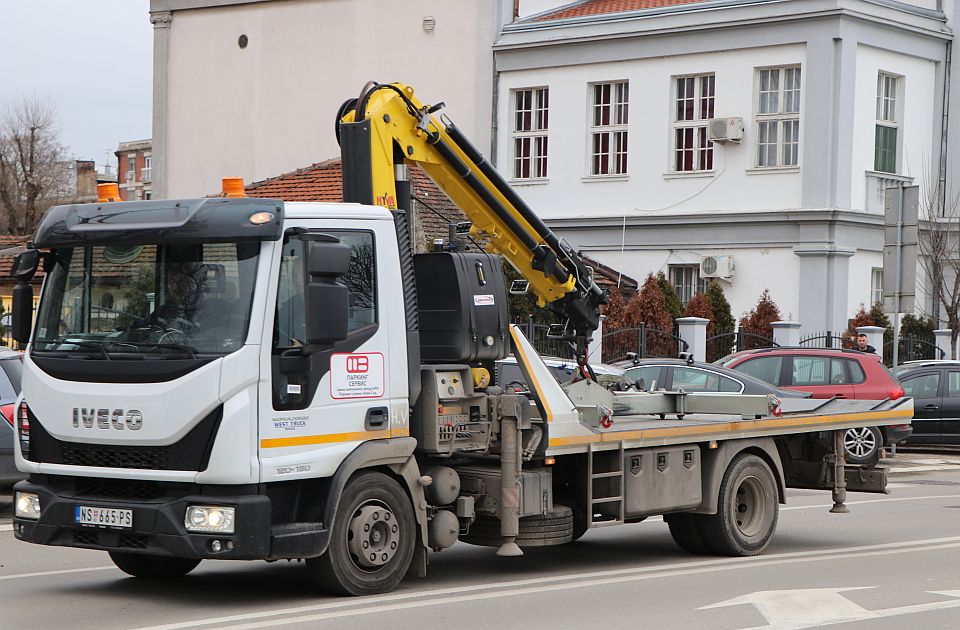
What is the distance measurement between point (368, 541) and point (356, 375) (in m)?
1.07

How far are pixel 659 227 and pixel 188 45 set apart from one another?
16.3 meters

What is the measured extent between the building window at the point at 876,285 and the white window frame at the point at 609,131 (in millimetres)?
5900

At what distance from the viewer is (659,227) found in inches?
1330

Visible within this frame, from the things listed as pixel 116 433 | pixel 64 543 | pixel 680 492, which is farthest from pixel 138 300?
pixel 680 492

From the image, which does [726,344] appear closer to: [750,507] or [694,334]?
[694,334]

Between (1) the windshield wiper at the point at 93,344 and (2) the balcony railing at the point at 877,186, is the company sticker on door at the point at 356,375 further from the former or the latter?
(2) the balcony railing at the point at 877,186

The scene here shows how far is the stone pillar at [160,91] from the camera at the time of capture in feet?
142

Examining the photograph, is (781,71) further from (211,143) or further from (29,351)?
(29,351)

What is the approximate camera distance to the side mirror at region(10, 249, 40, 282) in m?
9.87

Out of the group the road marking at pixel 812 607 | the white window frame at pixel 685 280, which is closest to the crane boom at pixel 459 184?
the road marking at pixel 812 607

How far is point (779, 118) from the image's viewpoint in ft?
106

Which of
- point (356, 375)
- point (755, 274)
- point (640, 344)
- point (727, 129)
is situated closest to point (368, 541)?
point (356, 375)

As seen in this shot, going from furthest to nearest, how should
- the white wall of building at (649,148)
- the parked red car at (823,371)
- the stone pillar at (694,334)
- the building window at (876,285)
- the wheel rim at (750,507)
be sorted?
the building window at (876,285), the white wall of building at (649,148), the stone pillar at (694,334), the parked red car at (823,371), the wheel rim at (750,507)

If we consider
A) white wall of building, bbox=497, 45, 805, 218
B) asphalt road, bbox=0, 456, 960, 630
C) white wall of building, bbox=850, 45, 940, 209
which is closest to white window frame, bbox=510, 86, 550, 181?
white wall of building, bbox=497, 45, 805, 218
